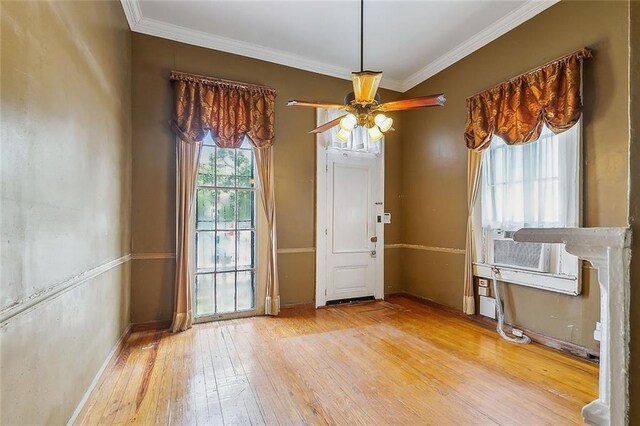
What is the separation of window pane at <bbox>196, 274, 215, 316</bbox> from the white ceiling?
Answer: 2.82 metres

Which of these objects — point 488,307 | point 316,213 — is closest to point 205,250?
point 316,213

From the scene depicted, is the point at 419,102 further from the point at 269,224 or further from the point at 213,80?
the point at 213,80

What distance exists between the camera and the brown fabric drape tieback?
276 cm

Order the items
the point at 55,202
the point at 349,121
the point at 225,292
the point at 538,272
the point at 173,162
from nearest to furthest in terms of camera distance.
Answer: the point at 55,202 < the point at 349,121 < the point at 538,272 < the point at 173,162 < the point at 225,292

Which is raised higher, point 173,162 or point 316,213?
point 173,162

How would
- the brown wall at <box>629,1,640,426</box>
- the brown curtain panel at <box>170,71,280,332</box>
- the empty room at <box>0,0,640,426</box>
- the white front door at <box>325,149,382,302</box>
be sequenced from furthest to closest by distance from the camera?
1. the white front door at <box>325,149,382,302</box>
2. the brown curtain panel at <box>170,71,280,332</box>
3. the empty room at <box>0,0,640,426</box>
4. the brown wall at <box>629,1,640,426</box>

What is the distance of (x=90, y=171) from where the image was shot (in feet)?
7.11

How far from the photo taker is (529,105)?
3113 millimetres

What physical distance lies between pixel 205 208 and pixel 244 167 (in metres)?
0.71

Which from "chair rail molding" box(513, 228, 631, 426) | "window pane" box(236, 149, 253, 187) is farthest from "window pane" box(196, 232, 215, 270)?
"chair rail molding" box(513, 228, 631, 426)

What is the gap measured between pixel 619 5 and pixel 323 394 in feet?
12.6

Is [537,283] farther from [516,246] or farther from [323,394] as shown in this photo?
[323,394]

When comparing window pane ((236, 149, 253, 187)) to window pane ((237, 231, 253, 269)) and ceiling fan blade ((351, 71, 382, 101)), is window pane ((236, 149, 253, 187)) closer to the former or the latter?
window pane ((237, 231, 253, 269))

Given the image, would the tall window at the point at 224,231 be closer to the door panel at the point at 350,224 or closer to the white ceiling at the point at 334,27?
the door panel at the point at 350,224
